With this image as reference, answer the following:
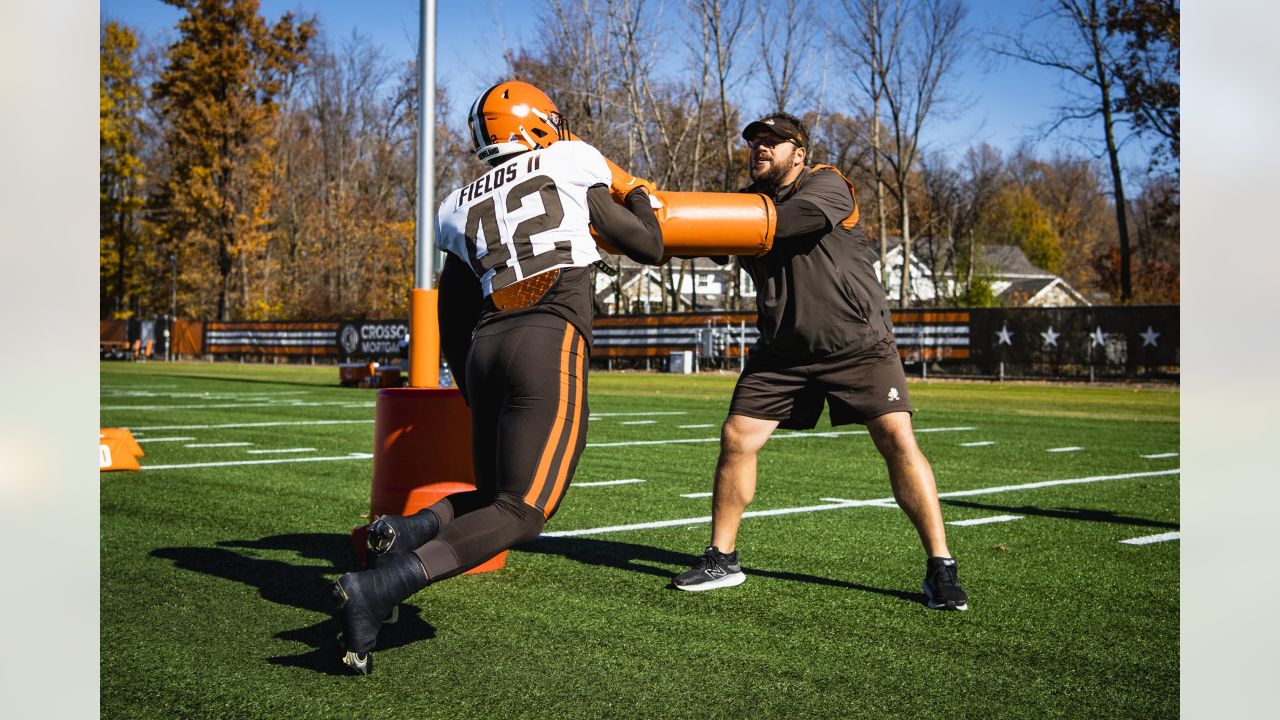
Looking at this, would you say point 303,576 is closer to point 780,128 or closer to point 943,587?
point 943,587

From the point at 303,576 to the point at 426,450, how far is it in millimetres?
755

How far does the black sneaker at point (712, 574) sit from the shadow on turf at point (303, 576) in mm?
1125

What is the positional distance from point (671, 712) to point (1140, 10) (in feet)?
112

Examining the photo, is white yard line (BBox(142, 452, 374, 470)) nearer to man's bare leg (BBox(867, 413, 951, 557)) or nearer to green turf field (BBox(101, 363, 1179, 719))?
green turf field (BBox(101, 363, 1179, 719))

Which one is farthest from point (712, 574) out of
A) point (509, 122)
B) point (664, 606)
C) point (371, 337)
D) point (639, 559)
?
point (371, 337)

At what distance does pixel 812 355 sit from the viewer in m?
4.86

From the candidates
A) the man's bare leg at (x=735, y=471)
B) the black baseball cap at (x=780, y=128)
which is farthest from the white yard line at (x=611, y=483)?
the black baseball cap at (x=780, y=128)

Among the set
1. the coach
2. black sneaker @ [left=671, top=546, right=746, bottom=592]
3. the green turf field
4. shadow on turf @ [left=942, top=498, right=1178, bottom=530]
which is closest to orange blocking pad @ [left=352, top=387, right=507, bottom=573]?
the green turf field

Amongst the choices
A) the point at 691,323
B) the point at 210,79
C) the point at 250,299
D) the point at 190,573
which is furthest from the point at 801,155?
the point at 250,299
